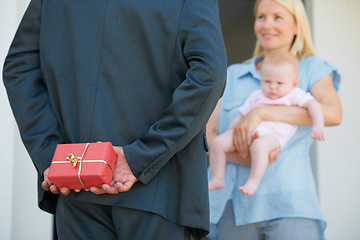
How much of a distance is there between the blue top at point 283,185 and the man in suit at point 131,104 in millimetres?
1537

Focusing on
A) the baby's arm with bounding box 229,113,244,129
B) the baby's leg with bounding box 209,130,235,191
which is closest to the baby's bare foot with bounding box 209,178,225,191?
the baby's leg with bounding box 209,130,235,191

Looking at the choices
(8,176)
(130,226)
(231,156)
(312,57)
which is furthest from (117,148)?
(312,57)

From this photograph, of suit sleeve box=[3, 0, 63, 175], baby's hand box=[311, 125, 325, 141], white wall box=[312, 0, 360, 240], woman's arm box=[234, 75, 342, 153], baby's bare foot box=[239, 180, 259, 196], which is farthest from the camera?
white wall box=[312, 0, 360, 240]

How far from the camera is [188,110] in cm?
136

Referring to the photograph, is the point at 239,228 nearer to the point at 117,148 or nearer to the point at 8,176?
the point at 8,176

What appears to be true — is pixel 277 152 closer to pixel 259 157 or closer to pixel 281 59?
pixel 259 157

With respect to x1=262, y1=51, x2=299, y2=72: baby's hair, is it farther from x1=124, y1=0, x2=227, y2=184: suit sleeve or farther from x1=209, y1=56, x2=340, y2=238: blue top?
x1=124, y1=0, x2=227, y2=184: suit sleeve

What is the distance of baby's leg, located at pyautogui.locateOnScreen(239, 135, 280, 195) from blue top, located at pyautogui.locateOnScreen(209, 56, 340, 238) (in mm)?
129

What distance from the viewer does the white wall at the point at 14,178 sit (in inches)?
122

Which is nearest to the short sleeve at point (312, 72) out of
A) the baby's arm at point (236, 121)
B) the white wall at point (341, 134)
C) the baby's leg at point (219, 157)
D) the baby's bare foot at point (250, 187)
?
the baby's arm at point (236, 121)

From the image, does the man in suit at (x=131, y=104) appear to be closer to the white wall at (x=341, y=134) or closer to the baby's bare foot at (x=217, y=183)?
the baby's bare foot at (x=217, y=183)

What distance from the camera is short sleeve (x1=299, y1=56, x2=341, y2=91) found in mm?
3092

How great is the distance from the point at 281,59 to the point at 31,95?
6.51 feet

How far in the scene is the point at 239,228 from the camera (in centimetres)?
294
